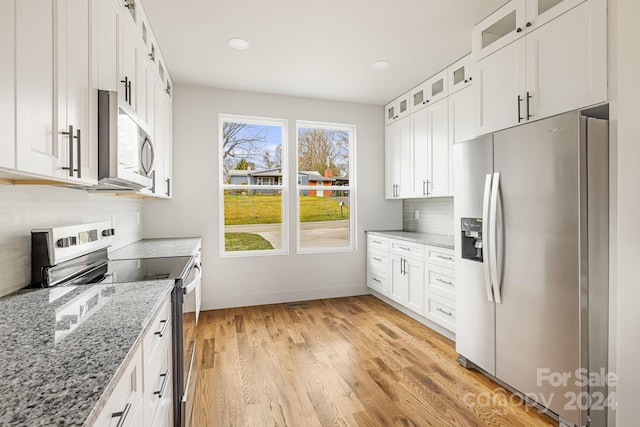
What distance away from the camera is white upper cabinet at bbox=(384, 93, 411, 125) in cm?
395

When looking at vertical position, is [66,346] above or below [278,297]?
above

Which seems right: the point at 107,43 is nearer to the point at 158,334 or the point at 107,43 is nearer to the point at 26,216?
the point at 26,216

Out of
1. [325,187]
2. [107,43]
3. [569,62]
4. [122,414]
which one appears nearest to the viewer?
[122,414]

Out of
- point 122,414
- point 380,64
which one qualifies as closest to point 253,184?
point 380,64

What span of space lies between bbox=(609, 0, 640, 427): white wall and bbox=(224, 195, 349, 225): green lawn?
312 cm

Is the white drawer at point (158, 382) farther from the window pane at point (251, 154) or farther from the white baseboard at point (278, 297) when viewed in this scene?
the window pane at point (251, 154)

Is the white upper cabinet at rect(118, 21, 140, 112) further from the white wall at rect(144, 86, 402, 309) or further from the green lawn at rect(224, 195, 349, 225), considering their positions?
the green lawn at rect(224, 195, 349, 225)

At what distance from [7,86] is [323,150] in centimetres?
365

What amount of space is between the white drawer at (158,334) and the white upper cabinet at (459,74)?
3.04m

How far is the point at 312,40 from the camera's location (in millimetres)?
2699

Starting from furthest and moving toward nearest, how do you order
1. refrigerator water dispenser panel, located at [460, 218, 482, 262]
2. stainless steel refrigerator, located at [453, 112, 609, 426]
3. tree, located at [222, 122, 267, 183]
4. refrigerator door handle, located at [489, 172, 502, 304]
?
tree, located at [222, 122, 267, 183], refrigerator water dispenser panel, located at [460, 218, 482, 262], refrigerator door handle, located at [489, 172, 502, 304], stainless steel refrigerator, located at [453, 112, 609, 426]

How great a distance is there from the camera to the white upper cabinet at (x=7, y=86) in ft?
2.69

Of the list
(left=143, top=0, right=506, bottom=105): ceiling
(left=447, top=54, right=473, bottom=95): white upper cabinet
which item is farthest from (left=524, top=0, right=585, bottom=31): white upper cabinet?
(left=447, top=54, right=473, bottom=95): white upper cabinet

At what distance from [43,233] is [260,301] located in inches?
109
